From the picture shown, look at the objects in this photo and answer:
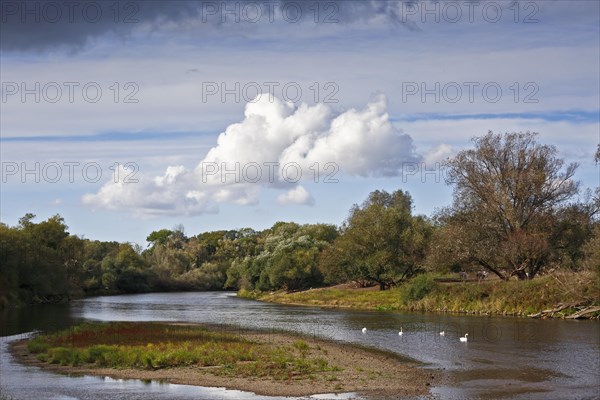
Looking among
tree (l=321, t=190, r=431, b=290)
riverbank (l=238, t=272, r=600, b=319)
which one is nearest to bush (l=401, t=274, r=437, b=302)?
riverbank (l=238, t=272, r=600, b=319)

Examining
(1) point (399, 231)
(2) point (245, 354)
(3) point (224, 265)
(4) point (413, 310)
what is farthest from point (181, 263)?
(2) point (245, 354)

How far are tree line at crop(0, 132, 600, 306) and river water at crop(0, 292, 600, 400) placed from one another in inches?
437

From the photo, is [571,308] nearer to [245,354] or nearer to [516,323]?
[516,323]

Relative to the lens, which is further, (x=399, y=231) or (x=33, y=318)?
(x=399, y=231)

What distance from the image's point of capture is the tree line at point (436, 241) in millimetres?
76750

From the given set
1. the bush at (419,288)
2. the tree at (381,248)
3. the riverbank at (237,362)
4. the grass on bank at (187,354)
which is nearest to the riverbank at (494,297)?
the bush at (419,288)

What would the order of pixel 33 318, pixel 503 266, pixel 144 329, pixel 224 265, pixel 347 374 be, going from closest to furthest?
1. pixel 347 374
2. pixel 144 329
3. pixel 33 318
4. pixel 503 266
5. pixel 224 265

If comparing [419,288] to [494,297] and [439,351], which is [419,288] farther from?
[439,351]

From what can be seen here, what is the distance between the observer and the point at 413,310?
7894 cm

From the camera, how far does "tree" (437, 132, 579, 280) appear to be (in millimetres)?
76375

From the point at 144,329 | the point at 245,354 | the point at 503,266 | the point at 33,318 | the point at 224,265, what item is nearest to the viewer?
the point at 245,354

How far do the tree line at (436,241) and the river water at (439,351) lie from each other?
36.4 feet

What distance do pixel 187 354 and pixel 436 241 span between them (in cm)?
4524

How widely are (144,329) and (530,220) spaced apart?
139ft
